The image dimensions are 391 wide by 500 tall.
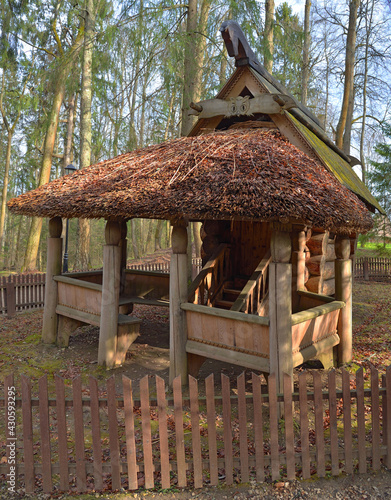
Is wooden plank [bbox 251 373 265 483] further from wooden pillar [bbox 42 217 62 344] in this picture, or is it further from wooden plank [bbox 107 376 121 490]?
wooden pillar [bbox 42 217 62 344]

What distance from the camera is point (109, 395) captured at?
149 inches

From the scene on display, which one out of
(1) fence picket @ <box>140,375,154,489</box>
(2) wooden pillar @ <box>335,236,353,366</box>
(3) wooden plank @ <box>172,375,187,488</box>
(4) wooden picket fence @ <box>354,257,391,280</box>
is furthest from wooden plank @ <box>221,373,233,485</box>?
(4) wooden picket fence @ <box>354,257,391,280</box>

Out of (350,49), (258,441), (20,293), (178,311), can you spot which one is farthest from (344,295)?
(350,49)

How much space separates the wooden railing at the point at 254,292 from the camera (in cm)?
655

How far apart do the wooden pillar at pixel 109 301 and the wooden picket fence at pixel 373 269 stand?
53.1 ft

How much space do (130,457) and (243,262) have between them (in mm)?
6234

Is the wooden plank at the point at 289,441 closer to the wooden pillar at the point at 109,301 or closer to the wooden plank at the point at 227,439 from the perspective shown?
the wooden plank at the point at 227,439

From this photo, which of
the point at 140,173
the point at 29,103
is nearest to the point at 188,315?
the point at 140,173

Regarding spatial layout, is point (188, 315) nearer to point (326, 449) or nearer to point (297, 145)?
point (326, 449)

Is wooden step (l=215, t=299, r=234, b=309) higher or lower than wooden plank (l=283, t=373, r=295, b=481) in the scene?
higher

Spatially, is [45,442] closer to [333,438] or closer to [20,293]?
[333,438]

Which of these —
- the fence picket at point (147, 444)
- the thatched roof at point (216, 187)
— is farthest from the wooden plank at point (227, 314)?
the fence picket at point (147, 444)

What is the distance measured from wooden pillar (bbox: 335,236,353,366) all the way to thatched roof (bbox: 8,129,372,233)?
68 cm

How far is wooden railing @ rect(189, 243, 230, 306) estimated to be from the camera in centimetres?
722
